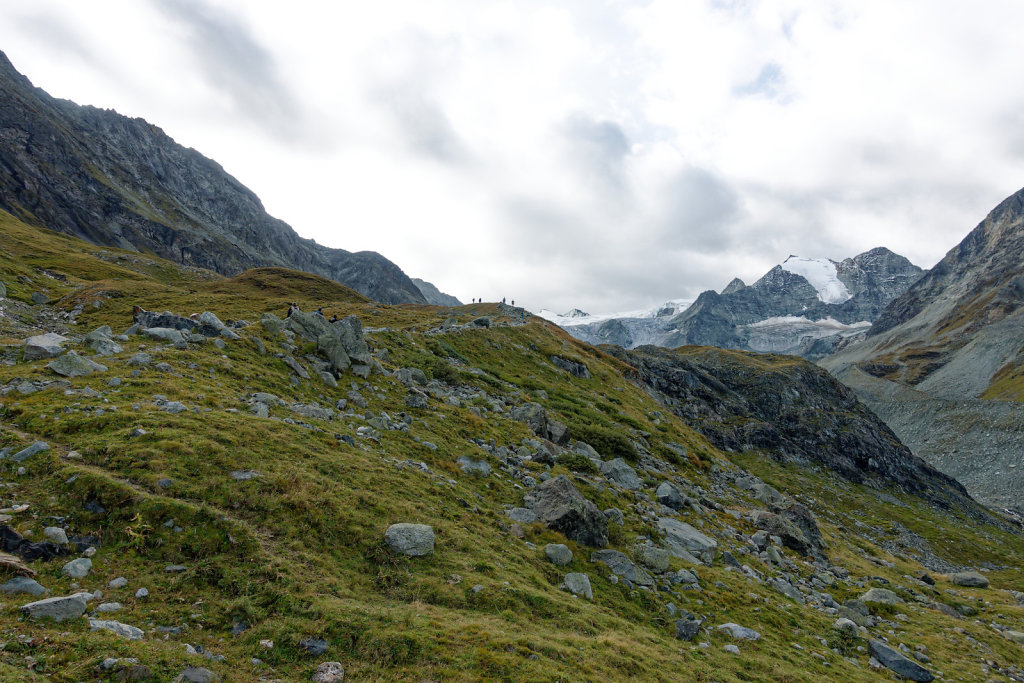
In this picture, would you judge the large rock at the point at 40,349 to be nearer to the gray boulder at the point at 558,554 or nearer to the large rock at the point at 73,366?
the large rock at the point at 73,366

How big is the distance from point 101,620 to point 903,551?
77.3 meters

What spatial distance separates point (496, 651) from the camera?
428 inches

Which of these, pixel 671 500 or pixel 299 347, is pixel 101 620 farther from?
pixel 671 500

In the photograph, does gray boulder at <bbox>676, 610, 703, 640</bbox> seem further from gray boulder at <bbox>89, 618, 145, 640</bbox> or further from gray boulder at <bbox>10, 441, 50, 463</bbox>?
gray boulder at <bbox>10, 441, 50, 463</bbox>

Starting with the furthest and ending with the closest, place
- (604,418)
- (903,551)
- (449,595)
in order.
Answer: (903,551)
(604,418)
(449,595)

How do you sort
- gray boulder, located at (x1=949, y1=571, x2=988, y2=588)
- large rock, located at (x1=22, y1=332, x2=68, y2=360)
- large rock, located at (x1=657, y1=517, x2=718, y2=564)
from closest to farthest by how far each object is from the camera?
large rock, located at (x1=22, y1=332, x2=68, y2=360), large rock, located at (x1=657, y1=517, x2=718, y2=564), gray boulder, located at (x1=949, y1=571, x2=988, y2=588)

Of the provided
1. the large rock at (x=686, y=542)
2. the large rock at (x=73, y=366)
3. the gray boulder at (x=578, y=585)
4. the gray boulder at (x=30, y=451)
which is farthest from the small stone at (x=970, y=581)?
the large rock at (x=73, y=366)

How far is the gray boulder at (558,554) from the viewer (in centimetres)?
1669

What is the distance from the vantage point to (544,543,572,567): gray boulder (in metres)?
16.7

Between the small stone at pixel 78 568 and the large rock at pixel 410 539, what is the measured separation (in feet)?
22.4

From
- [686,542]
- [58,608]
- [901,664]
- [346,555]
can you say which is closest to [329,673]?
[346,555]

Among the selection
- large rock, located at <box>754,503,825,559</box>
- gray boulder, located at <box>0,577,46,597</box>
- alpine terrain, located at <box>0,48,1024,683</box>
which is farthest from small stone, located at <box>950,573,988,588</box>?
gray boulder, located at <box>0,577,46,597</box>

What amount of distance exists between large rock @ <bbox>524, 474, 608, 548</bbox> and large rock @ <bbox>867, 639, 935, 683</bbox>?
1229 centimetres

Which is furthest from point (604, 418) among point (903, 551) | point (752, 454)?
point (752, 454)
